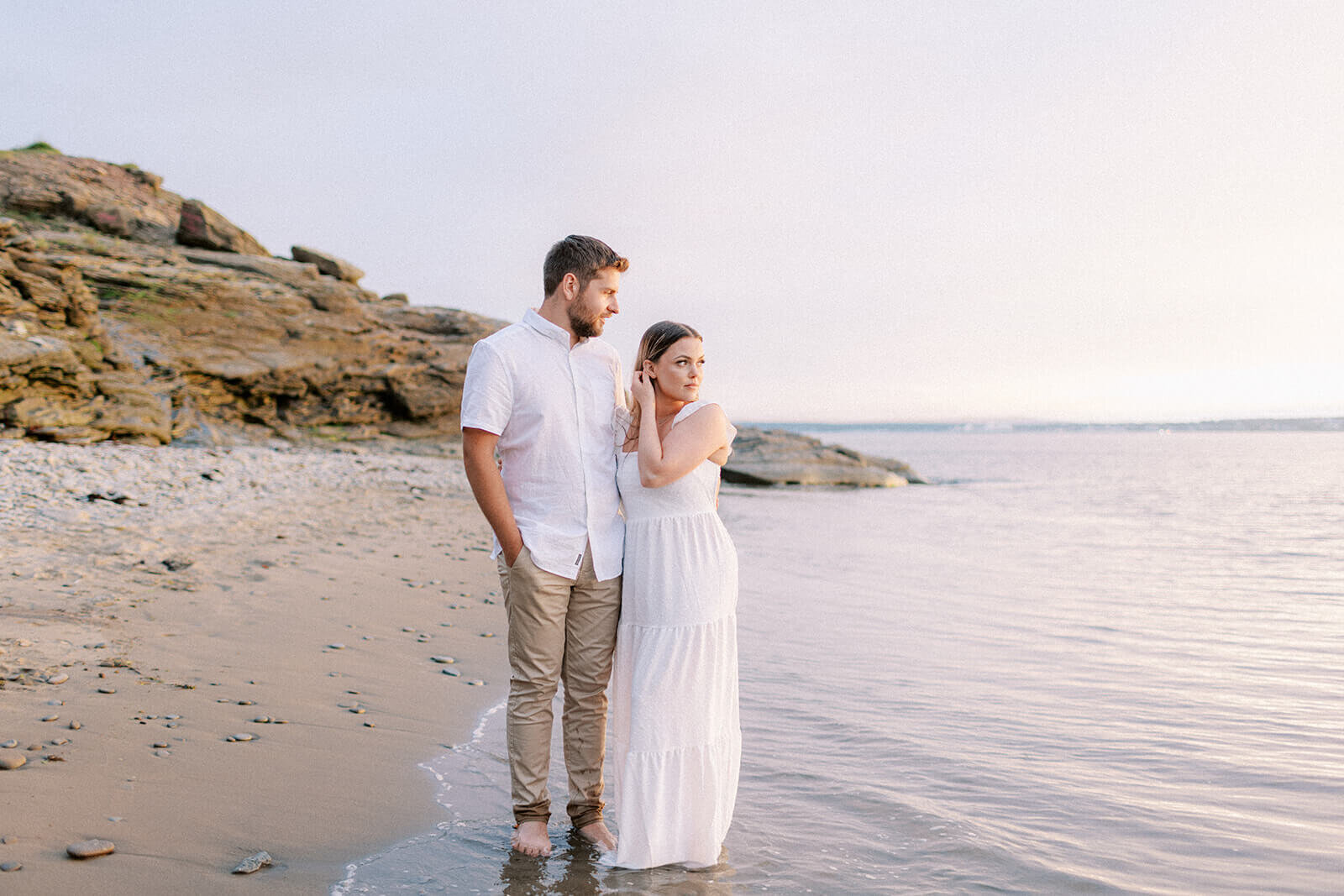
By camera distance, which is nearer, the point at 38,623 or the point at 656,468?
the point at 656,468

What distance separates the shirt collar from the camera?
3.62m

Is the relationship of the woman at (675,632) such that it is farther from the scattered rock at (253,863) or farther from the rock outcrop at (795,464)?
the rock outcrop at (795,464)

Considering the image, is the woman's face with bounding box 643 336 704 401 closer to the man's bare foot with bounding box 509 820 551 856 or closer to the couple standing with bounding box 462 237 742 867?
the couple standing with bounding box 462 237 742 867

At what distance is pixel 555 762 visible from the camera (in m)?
4.67

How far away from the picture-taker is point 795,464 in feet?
108

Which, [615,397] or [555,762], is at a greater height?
[615,397]

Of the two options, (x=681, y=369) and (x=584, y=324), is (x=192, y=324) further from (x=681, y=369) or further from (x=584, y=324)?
(x=681, y=369)

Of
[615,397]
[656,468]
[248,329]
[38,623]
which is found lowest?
[38,623]

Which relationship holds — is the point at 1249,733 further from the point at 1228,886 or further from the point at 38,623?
the point at 38,623

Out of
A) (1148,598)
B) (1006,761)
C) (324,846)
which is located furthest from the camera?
(1148,598)

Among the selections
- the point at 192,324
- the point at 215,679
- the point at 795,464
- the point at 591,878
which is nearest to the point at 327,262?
the point at 192,324

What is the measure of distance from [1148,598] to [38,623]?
1069 centimetres

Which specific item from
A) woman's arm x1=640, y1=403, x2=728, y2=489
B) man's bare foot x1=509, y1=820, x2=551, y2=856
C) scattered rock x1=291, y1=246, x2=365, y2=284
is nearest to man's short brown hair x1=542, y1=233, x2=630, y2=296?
woman's arm x1=640, y1=403, x2=728, y2=489

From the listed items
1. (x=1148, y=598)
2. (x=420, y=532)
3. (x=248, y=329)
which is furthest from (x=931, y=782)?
(x=248, y=329)
